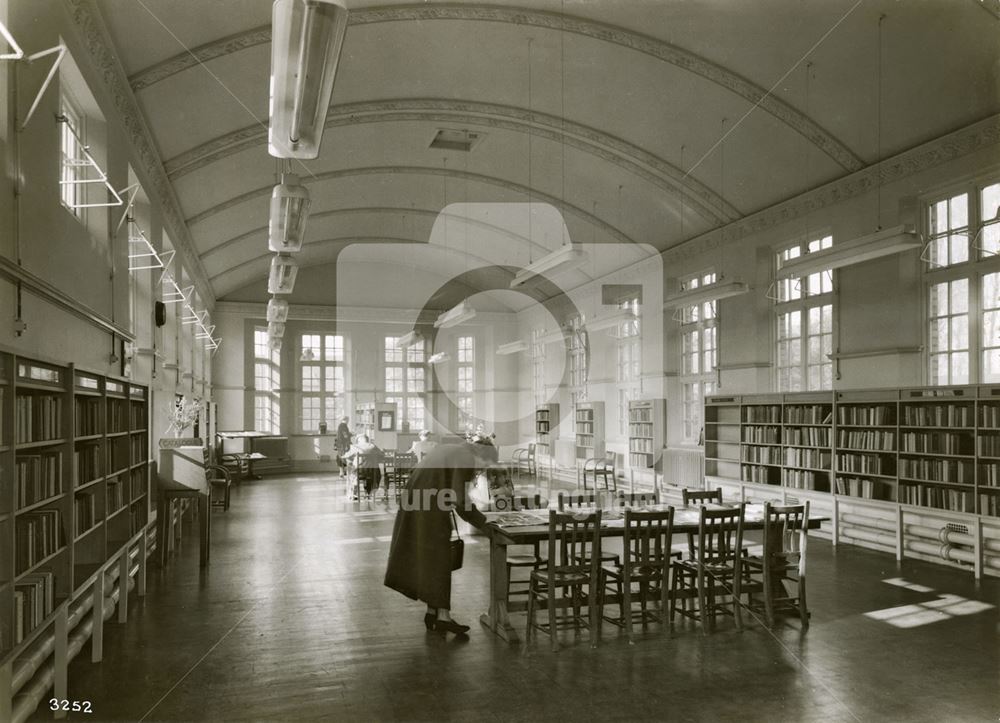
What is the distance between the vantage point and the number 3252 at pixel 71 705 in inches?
156

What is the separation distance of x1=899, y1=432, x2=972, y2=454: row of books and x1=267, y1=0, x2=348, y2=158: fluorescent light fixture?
686 centimetres

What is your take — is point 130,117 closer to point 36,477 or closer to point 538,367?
point 36,477

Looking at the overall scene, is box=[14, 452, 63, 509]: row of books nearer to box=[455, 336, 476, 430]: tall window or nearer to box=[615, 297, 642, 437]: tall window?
box=[615, 297, 642, 437]: tall window

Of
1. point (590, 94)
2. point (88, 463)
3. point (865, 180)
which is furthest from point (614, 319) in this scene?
point (88, 463)

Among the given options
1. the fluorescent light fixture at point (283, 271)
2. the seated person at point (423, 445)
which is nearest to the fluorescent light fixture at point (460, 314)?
the seated person at point (423, 445)

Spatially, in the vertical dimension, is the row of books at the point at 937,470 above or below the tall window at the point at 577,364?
below

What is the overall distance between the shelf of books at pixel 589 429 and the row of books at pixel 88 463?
1197 centimetres

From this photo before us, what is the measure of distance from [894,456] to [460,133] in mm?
7240

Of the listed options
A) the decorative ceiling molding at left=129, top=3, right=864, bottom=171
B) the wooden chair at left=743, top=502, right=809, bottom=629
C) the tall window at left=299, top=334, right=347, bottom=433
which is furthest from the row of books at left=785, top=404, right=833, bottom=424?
the tall window at left=299, top=334, right=347, bottom=433

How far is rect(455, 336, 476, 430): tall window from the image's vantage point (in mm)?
21625

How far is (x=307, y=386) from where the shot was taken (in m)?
20.4

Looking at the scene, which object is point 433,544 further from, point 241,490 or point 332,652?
point 241,490

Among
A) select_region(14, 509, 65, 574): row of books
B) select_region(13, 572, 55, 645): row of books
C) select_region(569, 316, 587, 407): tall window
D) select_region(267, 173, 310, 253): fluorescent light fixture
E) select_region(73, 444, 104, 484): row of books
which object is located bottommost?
select_region(13, 572, 55, 645): row of books

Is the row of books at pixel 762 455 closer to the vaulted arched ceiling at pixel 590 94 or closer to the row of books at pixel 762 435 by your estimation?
the row of books at pixel 762 435
